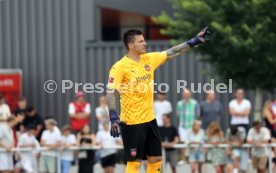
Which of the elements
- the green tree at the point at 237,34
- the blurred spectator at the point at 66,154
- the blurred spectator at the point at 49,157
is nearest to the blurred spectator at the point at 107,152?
the blurred spectator at the point at 66,154

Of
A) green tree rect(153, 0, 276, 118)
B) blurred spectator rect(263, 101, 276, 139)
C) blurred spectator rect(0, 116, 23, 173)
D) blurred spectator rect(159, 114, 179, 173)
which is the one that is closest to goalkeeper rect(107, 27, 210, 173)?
blurred spectator rect(159, 114, 179, 173)

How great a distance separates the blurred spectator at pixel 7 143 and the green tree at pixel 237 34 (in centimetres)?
474

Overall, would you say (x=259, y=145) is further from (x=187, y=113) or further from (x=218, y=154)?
(x=187, y=113)

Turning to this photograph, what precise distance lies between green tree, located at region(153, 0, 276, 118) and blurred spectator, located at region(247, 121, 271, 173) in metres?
3.36

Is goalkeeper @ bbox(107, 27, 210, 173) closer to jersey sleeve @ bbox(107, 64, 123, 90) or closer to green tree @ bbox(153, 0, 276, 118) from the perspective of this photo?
jersey sleeve @ bbox(107, 64, 123, 90)

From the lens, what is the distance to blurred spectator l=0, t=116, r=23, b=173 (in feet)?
62.0

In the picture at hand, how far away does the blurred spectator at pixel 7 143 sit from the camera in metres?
18.9

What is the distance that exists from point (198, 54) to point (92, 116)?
3.80 m

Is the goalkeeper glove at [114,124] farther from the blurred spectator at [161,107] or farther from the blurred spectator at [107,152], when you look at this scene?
the blurred spectator at [161,107]

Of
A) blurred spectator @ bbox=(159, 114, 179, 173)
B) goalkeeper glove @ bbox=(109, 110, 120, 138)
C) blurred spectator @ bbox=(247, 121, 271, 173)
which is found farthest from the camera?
blurred spectator @ bbox=(159, 114, 179, 173)

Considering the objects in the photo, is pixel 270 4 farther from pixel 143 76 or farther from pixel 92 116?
pixel 143 76

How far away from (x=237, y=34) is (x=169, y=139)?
12.5ft

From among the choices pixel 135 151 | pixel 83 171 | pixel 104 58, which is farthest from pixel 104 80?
pixel 135 151

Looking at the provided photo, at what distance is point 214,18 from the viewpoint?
2227 centimetres
